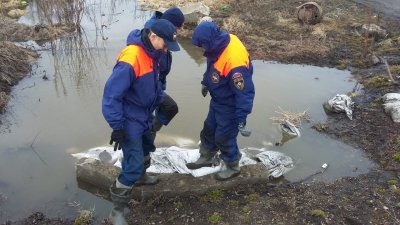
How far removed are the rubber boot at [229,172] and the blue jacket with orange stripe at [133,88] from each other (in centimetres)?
125

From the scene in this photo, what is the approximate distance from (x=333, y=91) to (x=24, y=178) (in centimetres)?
552

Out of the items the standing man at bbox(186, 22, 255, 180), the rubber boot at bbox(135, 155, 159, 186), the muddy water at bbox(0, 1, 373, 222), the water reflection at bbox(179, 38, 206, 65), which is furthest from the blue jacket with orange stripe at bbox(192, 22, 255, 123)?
the water reflection at bbox(179, 38, 206, 65)

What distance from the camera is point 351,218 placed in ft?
13.1

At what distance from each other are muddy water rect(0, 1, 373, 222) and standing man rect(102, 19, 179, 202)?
98cm

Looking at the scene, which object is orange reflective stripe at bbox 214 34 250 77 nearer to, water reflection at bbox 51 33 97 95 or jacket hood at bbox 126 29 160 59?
jacket hood at bbox 126 29 160 59

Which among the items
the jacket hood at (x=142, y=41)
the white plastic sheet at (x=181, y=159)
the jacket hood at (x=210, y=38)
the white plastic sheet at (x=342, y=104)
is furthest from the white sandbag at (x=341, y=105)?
the jacket hood at (x=142, y=41)

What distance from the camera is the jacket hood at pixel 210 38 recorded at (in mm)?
3508

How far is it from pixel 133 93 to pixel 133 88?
0.06 m

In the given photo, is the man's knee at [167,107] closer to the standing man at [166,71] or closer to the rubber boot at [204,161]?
the standing man at [166,71]

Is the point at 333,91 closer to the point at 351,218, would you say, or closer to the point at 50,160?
the point at 351,218

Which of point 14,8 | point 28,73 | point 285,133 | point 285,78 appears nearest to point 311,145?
point 285,133

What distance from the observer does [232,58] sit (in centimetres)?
363

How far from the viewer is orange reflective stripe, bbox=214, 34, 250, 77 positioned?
363 cm

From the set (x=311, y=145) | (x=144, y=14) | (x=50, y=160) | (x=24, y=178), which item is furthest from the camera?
(x=144, y=14)
